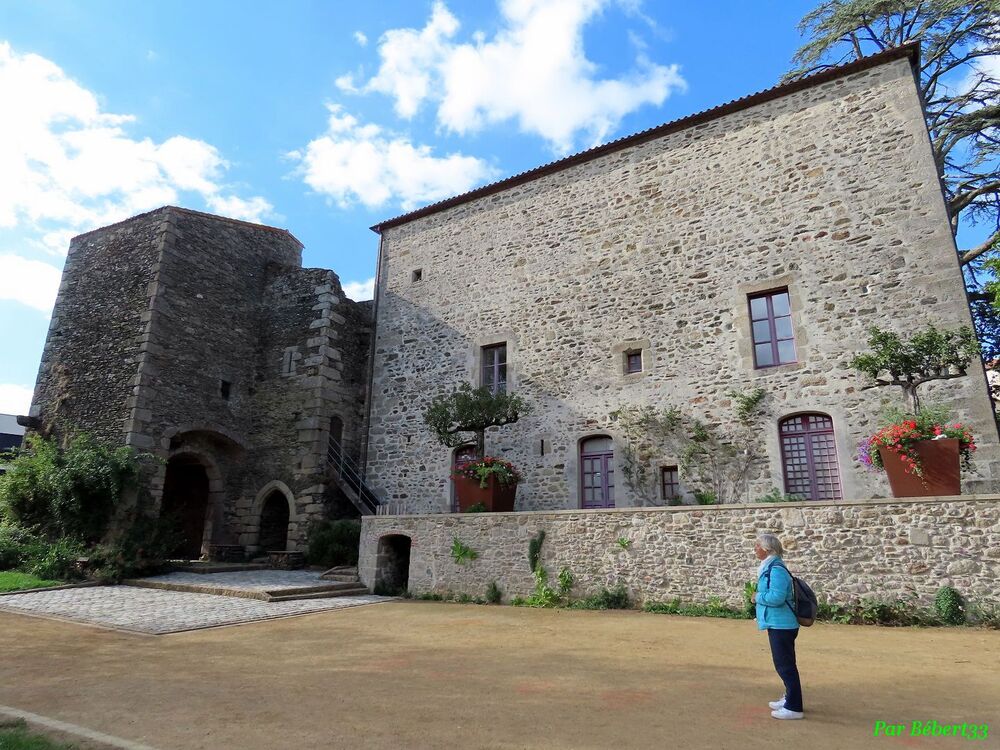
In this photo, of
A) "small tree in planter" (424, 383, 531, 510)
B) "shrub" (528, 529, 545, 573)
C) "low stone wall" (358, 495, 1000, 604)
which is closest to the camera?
"low stone wall" (358, 495, 1000, 604)

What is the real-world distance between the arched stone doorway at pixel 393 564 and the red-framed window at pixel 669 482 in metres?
4.40

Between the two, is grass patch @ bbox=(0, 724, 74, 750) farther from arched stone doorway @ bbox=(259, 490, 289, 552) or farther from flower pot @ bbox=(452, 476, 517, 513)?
arched stone doorway @ bbox=(259, 490, 289, 552)

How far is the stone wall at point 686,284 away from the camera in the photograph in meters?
8.81

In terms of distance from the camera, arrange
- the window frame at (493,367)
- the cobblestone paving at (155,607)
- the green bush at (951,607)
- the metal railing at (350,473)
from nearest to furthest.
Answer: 1. the green bush at (951,607)
2. the cobblestone paving at (155,607)
3. the window frame at (493,367)
4. the metal railing at (350,473)

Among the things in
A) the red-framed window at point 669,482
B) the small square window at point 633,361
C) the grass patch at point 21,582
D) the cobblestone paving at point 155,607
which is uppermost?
the small square window at point 633,361

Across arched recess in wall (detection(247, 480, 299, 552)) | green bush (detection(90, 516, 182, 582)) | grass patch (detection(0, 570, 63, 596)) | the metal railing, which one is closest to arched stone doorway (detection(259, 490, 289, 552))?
arched recess in wall (detection(247, 480, 299, 552))

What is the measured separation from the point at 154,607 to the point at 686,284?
9.66m

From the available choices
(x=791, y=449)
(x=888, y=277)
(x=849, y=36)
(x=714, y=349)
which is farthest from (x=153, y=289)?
(x=849, y=36)

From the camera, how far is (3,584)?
368 inches

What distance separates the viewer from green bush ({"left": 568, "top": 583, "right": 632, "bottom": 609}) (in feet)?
24.8

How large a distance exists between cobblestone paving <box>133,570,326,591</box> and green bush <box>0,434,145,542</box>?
1.82m

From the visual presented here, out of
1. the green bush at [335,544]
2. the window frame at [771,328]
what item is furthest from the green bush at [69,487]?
the window frame at [771,328]

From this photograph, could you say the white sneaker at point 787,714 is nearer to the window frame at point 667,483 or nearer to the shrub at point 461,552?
the shrub at point 461,552

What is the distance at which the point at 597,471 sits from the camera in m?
10.5
